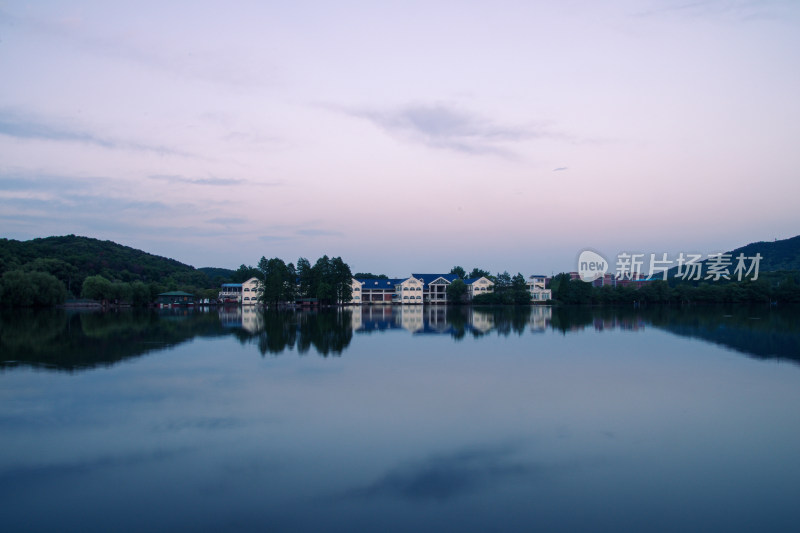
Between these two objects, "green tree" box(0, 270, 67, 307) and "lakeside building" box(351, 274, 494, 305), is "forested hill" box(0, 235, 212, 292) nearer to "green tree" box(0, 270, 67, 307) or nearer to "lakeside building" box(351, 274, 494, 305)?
"green tree" box(0, 270, 67, 307)

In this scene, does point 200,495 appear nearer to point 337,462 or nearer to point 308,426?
point 337,462

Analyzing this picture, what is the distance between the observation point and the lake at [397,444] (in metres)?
4.39

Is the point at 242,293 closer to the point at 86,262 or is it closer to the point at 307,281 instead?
the point at 307,281

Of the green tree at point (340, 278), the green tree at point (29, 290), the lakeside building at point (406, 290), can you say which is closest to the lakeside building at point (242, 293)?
the lakeside building at point (406, 290)

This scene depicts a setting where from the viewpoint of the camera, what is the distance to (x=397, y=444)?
20.1 feet

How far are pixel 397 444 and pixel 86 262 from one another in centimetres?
5825

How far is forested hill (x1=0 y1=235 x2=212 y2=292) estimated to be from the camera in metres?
46.6

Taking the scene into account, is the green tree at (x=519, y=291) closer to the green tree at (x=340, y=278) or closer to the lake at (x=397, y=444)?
the green tree at (x=340, y=278)

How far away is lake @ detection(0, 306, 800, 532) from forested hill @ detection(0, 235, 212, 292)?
40651 mm

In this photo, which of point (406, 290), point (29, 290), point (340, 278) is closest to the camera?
point (29, 290)

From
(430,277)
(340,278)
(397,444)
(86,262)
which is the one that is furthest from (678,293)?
(86,262)

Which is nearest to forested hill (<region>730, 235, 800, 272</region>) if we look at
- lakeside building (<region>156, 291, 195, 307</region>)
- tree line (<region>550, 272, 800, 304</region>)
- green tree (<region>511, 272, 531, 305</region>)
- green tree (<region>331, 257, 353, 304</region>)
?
tree line (<region>550, 272, 800, 304</region>)

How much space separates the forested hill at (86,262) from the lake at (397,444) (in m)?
40.7

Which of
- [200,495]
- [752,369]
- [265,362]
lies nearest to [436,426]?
[200,495]
